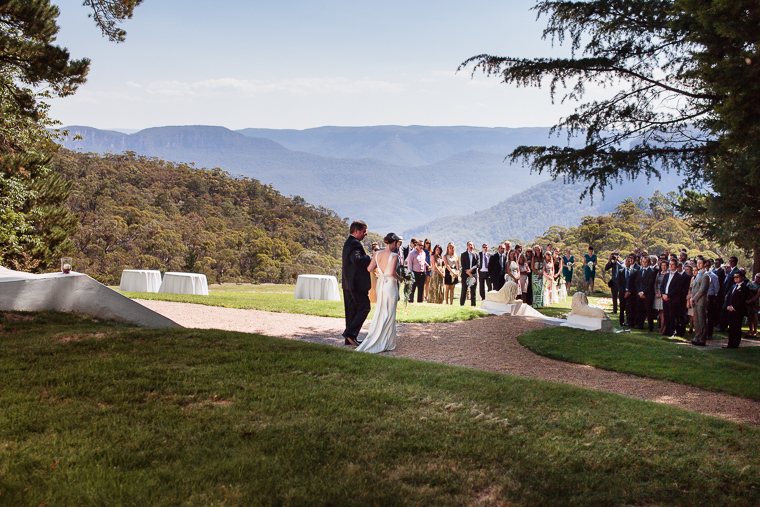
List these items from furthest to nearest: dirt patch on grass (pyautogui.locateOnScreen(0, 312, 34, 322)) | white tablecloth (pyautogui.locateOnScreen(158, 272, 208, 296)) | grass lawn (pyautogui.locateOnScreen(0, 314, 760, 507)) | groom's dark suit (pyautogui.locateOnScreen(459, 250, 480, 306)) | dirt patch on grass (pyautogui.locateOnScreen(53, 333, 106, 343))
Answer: white tablecloth (pyautogui.locateOnScreen(158, 272, 208, 296))
groom's dark suit (pyautogui.locateOnScreen(459, 250, 480, 306))
dirt patch on grass (pyautogui.locateOnScreen(0, 312, 34, 322))
dirt patch on grass (pyautogui.locateOnScreen(53, 333, 106, 343))
grass lawn (pyautogui.locateOnScreen(0, 314, 760, 507))

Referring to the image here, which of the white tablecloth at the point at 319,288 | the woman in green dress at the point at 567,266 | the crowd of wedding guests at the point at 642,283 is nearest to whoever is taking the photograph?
the crowd of wedding guests at the point at 642,283

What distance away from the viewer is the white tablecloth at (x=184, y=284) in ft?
64.9

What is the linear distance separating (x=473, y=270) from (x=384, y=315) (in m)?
9.31

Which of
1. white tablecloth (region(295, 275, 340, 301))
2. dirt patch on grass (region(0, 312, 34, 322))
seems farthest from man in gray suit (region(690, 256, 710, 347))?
dirt patch on grass (region(0, 312, 34, 322))

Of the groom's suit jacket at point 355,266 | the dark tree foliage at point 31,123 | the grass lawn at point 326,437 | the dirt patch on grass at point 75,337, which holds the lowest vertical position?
the grass lawn at point 326,437

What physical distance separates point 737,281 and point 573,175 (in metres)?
4.40

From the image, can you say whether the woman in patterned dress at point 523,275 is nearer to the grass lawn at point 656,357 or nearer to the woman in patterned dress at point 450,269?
the woman in patterned dress at point 450,269

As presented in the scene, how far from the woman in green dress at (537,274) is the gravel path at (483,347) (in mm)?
2975

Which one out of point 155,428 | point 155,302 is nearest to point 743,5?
point 155,428

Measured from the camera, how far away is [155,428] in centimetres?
457

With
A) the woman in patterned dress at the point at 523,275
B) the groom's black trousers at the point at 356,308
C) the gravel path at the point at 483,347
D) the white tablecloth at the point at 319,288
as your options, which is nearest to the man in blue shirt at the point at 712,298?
the gravel path at the point at 483,347

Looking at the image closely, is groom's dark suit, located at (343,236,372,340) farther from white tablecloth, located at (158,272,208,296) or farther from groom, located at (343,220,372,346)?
white tablecloth, located at (158,272,208,296)

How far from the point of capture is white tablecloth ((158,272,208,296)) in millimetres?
19781

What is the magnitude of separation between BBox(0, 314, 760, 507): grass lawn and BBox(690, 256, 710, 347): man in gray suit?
6.91 metres
